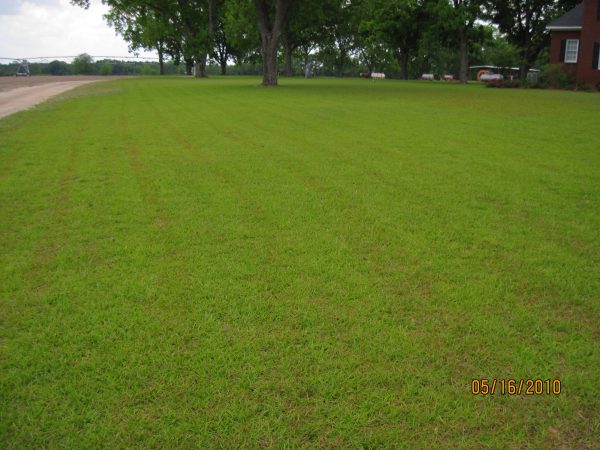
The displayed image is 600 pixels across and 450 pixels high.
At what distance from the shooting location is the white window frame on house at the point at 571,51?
34.0 m

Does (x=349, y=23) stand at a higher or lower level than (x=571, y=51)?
higher

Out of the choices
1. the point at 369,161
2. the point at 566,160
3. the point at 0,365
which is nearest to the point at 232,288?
the point at 0,365

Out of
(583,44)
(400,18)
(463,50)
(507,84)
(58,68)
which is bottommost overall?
(507,84)

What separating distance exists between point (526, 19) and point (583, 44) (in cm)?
1254

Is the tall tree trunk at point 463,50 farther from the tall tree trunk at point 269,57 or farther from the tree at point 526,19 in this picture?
the tall tree trunk at point 269,57

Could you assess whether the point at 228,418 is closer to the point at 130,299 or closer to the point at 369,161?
the point at 130,299

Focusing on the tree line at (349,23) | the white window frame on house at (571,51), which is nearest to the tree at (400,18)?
the tree line at (349,23)

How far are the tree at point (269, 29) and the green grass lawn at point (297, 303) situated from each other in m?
22.2

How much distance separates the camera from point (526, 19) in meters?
42.0

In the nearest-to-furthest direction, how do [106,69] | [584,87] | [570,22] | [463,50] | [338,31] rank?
[584,87] → [570,22] → [463,50] → [338,31] → [106,69]

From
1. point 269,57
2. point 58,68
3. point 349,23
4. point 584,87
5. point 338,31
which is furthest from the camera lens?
point 58,68

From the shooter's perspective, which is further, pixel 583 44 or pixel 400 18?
pixel 400 18
